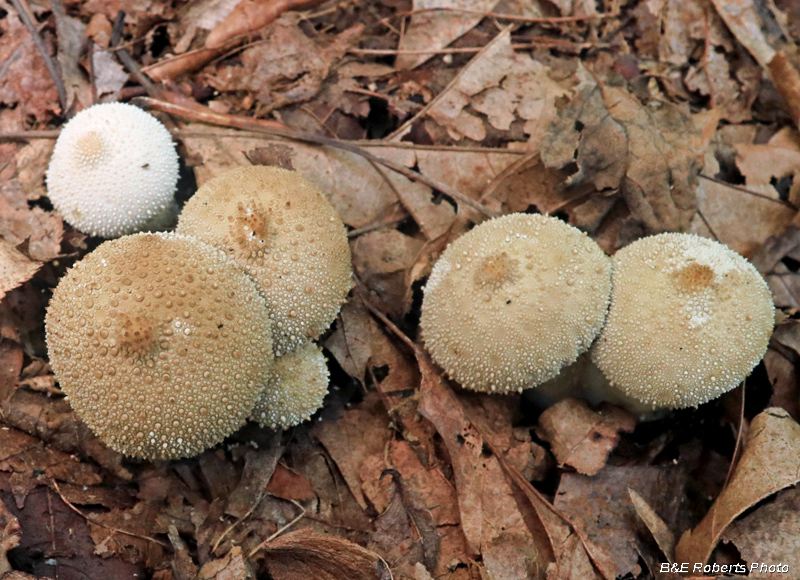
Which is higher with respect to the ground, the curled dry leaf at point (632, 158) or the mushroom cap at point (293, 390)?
the curled dry leaf at point (632, 158)

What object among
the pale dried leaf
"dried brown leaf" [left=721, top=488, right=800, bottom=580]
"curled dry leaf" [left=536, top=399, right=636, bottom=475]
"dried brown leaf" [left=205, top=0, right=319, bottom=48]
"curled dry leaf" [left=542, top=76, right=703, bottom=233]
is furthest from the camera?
"dried brown leaf" [left=205, top=0, right=319, bottom=48]

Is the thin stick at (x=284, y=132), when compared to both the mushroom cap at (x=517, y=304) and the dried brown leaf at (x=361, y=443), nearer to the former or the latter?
the mushroom cap at (x=517, y=304)

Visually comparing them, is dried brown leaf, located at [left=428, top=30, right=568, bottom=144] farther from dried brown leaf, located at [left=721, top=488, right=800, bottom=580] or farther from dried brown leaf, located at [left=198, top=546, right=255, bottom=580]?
dried brown leaf, located at [left=198, top=546, right=255, bottom=580]

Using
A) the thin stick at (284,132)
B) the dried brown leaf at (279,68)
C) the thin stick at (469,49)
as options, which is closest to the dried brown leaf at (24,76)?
the thin stick at (284,132)

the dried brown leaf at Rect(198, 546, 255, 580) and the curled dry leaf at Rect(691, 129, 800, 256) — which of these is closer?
the dried brown leaf at Rect(198, 546, 255, 580)

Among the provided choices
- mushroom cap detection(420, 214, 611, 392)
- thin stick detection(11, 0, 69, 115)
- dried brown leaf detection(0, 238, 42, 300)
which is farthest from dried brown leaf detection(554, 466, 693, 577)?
thin stick detection(11, 0, 69, 115)

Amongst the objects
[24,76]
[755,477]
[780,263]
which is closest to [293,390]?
[755,477]
